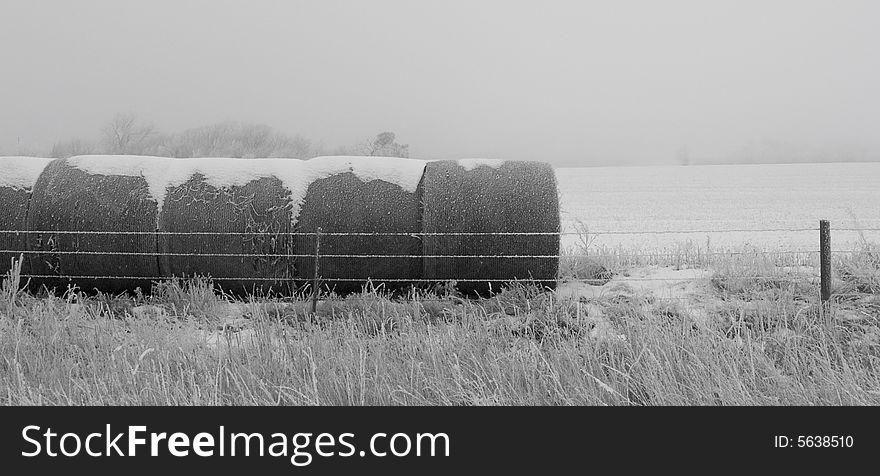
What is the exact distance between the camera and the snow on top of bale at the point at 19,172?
24.8 feet

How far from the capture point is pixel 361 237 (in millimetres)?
7195

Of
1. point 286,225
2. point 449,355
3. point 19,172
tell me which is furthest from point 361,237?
point 19,172

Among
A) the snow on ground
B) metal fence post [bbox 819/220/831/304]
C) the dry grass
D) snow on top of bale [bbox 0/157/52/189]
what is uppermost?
snow on top of bale [bbox 0/157/52/189]

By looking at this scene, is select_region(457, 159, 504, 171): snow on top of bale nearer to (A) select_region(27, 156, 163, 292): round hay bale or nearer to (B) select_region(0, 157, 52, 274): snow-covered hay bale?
(A) select_region(27, 156, 163, 292): round hay bale

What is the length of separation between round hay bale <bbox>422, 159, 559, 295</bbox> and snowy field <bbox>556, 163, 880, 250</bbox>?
1.51 ft

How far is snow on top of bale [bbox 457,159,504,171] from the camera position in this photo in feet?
24.8

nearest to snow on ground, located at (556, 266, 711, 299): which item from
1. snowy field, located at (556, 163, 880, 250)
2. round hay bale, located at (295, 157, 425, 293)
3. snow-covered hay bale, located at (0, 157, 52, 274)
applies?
snowy field, located at (556, 163, 880, 250)

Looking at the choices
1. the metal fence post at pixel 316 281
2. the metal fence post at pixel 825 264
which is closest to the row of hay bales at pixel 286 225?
the metal fence post at pixel 316 281

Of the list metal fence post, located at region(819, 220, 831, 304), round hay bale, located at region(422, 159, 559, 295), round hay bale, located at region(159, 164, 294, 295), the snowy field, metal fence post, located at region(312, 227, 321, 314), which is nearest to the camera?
metal fence post, located at region(312, 227, 321, 314)

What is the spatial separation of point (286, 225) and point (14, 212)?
2.69 metres

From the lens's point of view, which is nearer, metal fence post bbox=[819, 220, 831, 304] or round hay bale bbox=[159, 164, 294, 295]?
metal fence post bbox=[819, 220, 831, 304]

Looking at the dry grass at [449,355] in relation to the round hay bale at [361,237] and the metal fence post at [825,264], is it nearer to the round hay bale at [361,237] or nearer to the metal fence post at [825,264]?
the metal fence post at [825,264]

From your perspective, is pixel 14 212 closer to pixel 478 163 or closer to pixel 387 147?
pixel 478 163

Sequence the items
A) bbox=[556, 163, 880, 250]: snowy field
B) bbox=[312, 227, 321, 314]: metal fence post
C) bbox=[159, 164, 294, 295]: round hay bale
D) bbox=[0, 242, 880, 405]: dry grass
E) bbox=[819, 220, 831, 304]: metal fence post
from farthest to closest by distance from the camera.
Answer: bbox=[556, 163, 880, 250]: snowy field
bbox=[159, 164, 294, 295]: round hay bale
bbox=[819, 220, 831, 304]: metal fence post
bbox=[312, 227, 321, 314]: metal fence post
bbox=[0, 242, 880, 405]: dry grass
